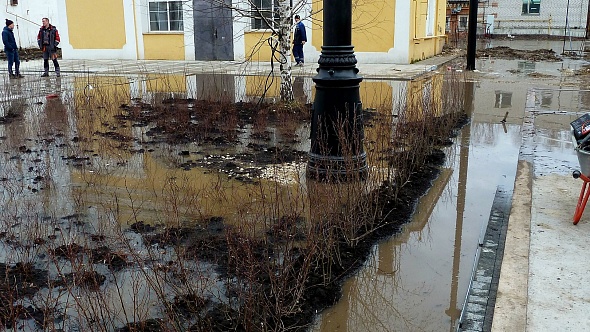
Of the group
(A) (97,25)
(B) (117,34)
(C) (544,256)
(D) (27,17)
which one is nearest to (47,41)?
(B) (117,34)

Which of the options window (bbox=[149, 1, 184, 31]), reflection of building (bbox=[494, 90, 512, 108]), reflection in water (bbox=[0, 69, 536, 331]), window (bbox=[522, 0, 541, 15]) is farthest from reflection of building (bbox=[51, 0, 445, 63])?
window (bbox=[522, 0, 541, 15])

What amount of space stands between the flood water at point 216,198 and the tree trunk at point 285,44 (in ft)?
6.74

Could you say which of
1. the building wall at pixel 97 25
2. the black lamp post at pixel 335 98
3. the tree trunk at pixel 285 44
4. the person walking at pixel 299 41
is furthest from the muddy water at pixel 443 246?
the building wall at pixel 97 25

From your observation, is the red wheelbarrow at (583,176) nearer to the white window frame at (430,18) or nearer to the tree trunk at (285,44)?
the tree trunk at (285,44)

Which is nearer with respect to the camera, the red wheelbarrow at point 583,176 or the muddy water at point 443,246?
the muddy water at point 443,246

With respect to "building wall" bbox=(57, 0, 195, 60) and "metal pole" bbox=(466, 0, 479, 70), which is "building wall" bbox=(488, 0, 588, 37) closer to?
"metal pole" bbox=(466, 0, 479, 70)

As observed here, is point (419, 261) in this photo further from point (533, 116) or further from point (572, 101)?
point (572, 101)

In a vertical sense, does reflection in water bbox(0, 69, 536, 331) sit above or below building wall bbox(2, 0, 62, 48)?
below

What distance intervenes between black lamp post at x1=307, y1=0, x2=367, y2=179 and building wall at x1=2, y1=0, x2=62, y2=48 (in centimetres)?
3705

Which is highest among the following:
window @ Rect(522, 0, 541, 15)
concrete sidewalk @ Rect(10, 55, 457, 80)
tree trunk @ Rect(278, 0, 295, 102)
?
window @ Rect(522, 0, 541, 15)

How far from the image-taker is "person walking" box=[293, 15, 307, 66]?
20641 millimetres

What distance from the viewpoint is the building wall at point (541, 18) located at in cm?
4388

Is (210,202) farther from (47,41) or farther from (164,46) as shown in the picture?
(164,46)

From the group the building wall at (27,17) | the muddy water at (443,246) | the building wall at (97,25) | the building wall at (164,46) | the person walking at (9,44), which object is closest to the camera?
the muddy water at (443,246)
